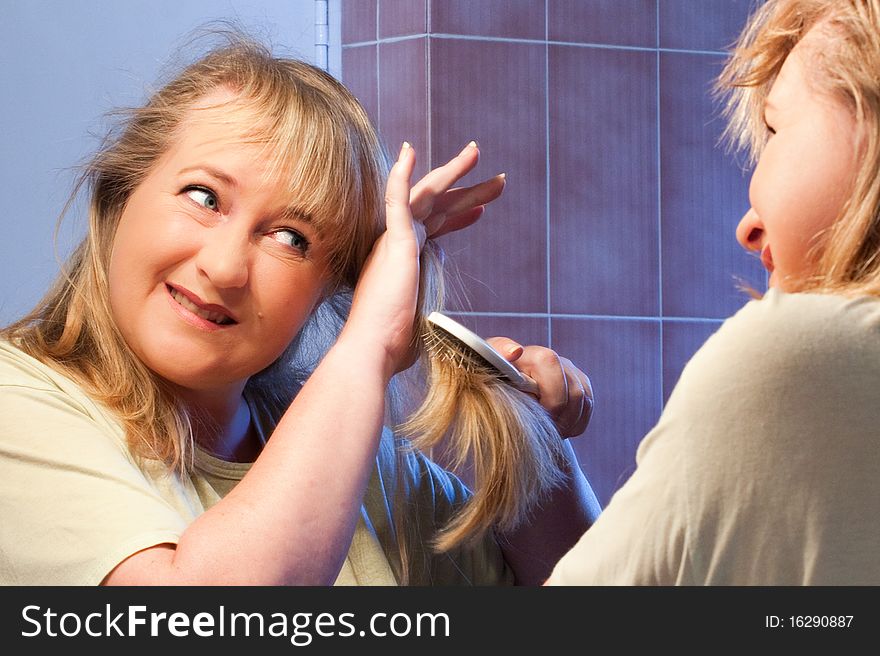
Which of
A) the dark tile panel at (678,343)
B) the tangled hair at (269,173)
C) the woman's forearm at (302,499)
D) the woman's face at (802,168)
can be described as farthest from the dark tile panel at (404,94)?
the woman's face at (802,168)

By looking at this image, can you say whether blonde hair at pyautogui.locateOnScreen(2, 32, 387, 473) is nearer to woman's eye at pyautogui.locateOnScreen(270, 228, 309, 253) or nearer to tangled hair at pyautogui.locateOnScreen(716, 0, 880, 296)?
woman's eye at pyautogui.locateOnScreen(270, 228, 309, 253)

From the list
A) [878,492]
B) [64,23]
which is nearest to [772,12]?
[878,492]

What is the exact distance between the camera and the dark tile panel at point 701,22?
68.5 inches

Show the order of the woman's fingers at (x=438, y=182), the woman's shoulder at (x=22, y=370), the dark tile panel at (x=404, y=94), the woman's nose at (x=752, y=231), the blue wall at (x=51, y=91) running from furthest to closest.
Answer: the dark tile panel at (x=404, y=94) < the blue wall at (x=51, y=91) < the woman's fingers at (x=438, y=182) < the woman's shoulder at (x=22, y=370) < the woman's nose at (x=752, y=231)

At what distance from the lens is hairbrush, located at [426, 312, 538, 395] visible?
0.69 meters

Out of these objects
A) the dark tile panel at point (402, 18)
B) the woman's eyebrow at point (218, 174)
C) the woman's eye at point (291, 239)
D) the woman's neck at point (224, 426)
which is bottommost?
the woman's neck at point (224, 426)

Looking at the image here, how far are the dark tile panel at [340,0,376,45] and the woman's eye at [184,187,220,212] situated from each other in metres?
1.04

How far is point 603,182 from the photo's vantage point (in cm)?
171

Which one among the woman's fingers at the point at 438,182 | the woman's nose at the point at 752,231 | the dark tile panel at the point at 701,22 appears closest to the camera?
the woman's nose at the point at 752,231

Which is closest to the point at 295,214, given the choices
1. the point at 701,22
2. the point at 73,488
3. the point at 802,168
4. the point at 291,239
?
the point at 291,239

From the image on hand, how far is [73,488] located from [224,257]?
188mm

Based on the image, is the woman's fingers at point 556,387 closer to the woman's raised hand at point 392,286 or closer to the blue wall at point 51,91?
the woman's raised hand at point 392,286

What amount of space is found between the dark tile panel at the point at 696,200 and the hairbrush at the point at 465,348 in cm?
107

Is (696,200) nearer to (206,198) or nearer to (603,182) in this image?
(603,182)
